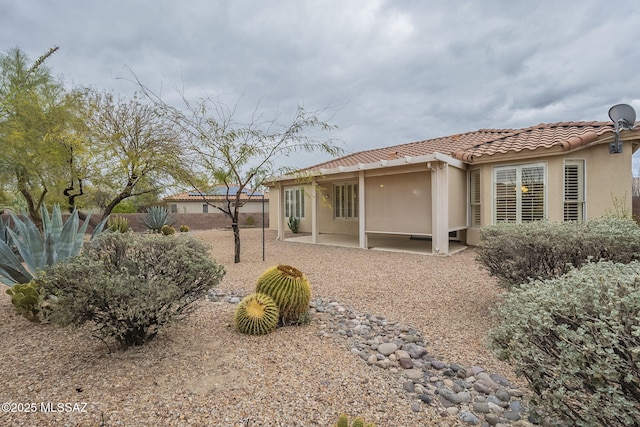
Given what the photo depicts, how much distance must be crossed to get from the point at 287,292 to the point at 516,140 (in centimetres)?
970

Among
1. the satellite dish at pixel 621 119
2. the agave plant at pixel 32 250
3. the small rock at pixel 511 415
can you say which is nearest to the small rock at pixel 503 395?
the small rock at pixel 511 415

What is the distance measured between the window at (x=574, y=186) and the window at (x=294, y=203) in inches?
462

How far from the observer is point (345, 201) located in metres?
14.7

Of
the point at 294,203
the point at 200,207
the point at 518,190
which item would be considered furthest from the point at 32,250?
the point at 200,207

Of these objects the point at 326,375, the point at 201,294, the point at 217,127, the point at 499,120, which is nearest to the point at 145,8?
the point at 217,127

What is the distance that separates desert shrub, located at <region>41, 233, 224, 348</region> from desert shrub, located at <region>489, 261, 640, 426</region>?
2.74 m

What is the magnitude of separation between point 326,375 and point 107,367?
196 centimetres

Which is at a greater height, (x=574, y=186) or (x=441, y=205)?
(x=574, y=186)

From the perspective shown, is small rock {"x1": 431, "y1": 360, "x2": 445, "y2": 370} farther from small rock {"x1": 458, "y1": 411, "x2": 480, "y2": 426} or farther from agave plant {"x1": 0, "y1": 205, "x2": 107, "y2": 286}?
agave plant {"x1": 0, "y1": 205, "x2": 107, "y2": 286}

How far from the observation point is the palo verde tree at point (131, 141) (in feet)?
32.5

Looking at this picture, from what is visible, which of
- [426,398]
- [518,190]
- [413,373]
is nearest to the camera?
[426,398]

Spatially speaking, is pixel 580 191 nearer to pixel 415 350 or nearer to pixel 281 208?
pixel 415 350

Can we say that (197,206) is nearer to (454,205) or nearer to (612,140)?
(454,205)

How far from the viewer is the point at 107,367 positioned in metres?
2.65
